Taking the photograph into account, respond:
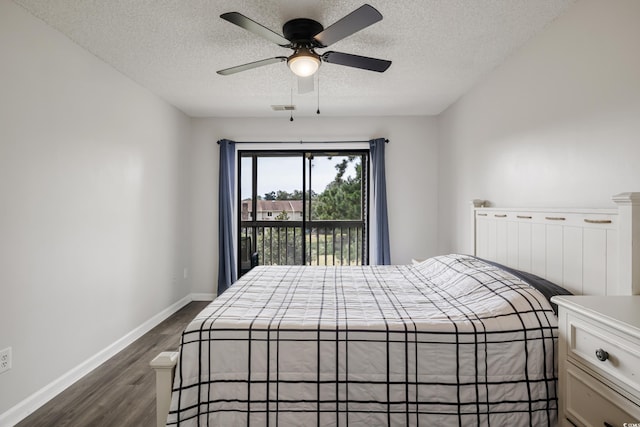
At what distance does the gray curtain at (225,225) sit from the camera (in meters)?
4.16

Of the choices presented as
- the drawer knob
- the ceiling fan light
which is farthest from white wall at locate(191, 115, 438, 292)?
the drawer knob

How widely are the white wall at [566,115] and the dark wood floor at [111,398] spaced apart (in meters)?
2.90

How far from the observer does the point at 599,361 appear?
1.19 meters

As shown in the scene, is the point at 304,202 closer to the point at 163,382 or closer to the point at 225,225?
the point at 225,225

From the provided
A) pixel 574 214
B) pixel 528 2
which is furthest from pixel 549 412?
pixel 528 2

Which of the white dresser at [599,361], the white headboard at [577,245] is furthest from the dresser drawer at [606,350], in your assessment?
the white headboard at [577,245]

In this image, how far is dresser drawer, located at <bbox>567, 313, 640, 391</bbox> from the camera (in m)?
1.06

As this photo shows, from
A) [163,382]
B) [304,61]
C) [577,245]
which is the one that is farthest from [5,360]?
[577,245]

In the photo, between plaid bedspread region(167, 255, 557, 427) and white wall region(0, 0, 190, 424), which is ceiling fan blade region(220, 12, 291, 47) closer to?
white wall region(0, 0, 190, 424)

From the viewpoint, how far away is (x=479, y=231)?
9.44ft

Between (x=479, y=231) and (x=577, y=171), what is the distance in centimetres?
109

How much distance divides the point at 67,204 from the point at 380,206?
10.5 ft

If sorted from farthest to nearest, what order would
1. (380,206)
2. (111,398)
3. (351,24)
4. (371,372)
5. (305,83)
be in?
(380,206) < (305,83) < (111,398) < (351,24) < (371,372)

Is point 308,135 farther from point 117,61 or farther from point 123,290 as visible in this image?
point 123,290
